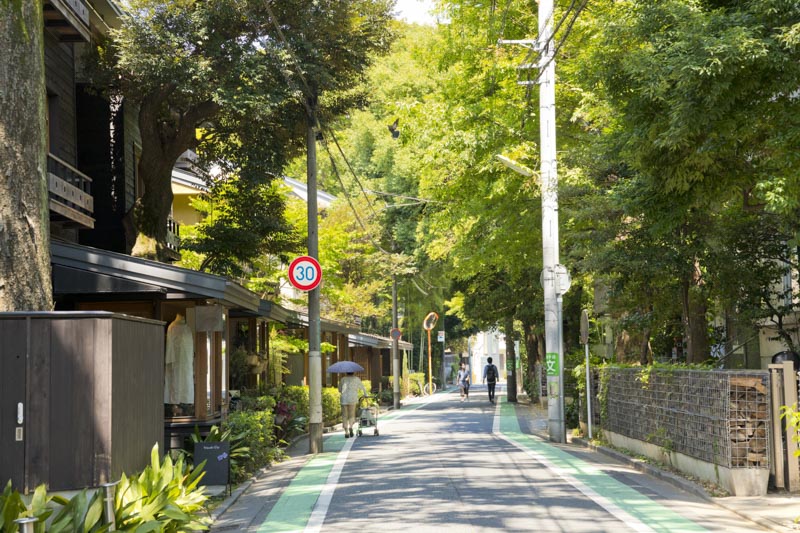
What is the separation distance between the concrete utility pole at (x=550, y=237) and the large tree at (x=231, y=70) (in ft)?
13.2

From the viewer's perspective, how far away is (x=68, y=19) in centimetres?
1659

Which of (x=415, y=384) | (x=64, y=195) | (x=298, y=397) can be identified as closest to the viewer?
(x=64, y=195)

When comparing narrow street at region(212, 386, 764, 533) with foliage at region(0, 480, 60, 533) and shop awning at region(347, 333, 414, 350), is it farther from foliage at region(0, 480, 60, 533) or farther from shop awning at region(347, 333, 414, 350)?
shop awning at region(347, 333, 414, 350)

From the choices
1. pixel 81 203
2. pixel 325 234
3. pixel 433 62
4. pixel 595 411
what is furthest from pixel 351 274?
pixel 81 203

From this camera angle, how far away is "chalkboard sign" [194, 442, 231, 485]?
529 inches

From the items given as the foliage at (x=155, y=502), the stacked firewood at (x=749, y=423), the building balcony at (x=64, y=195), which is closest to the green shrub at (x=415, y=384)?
the building balcony at (x=64, y=195)

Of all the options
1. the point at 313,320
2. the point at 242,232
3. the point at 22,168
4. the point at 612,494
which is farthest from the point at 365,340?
the point at 22,168

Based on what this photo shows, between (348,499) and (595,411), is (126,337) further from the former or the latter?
(595,411)

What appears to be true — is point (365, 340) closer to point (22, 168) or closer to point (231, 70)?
point (231, 70)

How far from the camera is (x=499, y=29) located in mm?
27016

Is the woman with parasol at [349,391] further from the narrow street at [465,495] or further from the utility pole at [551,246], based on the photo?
the utility pole at [551,246]

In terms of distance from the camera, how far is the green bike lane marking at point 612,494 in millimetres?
10188

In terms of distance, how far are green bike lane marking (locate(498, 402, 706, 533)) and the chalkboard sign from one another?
4.94 metres

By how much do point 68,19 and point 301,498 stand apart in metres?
9.33
